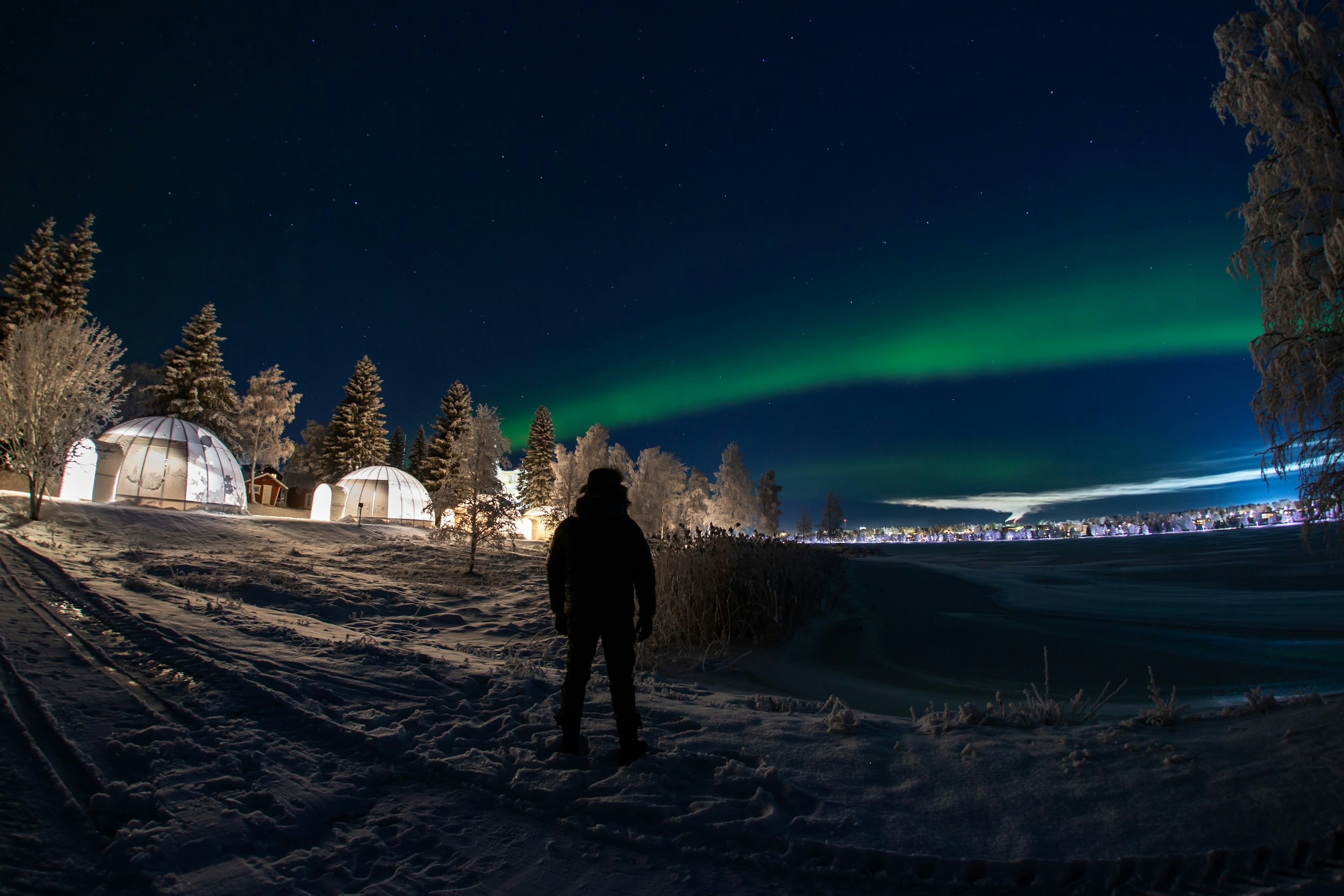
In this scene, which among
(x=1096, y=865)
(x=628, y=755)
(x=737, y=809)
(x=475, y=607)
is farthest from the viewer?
(x=475, y=607)

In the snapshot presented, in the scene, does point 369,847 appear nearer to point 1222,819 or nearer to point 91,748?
point 91,748

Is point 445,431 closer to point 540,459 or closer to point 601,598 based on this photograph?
point 540,459

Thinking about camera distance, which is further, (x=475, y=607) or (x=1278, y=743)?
(x=475, y=607)

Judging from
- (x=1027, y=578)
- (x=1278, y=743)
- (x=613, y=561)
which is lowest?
(x=1027, y=578)

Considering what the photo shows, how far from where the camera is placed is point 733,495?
43.3 metres

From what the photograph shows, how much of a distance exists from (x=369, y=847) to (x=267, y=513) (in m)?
38.0

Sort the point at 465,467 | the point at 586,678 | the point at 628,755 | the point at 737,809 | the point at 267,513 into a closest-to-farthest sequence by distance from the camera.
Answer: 1. the point at 737,809
2. the point at 628,755
3. the point at 586,678
4. the point at 465,467
5. the point at 267,513

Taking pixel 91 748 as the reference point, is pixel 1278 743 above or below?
above

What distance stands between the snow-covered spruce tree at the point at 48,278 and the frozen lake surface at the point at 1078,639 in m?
42.8

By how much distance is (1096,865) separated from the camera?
6.79ft

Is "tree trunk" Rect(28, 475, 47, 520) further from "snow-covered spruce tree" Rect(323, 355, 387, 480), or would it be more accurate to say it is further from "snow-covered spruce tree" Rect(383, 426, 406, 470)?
"snow-covered spruce tree" Rect(383, 426, 406, 470)

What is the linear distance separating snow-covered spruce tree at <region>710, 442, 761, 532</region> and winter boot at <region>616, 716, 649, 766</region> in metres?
38.8

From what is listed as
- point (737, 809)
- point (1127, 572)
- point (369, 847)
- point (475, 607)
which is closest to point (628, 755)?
point (737, 809)

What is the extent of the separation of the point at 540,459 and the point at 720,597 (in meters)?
48.2
